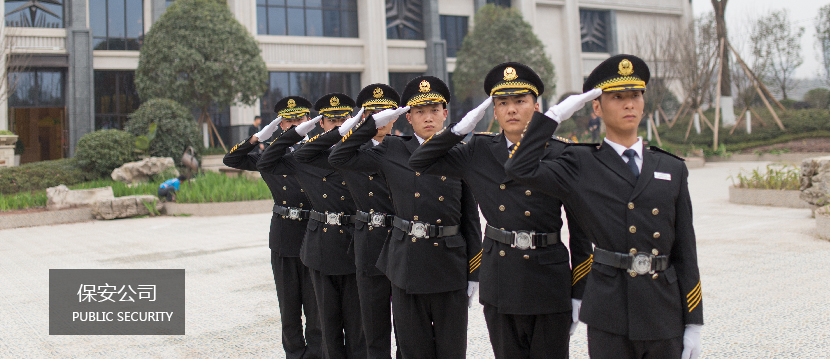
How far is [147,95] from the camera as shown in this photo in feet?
69.8

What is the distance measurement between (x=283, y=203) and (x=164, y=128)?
48.1 ft

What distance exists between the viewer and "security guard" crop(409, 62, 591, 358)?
9.53ft

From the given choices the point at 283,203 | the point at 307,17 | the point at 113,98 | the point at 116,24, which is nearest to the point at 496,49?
the point at 307,17

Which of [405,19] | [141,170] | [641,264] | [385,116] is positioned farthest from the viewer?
[405,19]

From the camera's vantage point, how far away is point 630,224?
2525 millimetres

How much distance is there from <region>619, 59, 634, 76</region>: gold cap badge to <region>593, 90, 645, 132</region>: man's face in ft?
0.27

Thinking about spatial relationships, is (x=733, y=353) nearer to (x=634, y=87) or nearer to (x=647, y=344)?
(x=647, y=344)

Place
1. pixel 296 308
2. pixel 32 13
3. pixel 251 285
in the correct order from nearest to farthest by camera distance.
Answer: pixel 296 308 < pixel 251 285 < pixel 32 13

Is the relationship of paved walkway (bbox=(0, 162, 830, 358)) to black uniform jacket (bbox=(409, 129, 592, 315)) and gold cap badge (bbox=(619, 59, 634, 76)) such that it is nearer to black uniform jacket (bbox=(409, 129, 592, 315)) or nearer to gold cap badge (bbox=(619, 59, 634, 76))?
black uniform jacket (bbox=(409, 129, 592, 315))

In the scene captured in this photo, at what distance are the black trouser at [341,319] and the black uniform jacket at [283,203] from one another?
0.62m

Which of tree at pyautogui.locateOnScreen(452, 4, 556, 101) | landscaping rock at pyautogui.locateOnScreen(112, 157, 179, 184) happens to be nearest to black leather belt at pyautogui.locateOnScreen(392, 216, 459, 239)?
landscaping rock at pyautogui.locateOnScreen(112, 157, 179, 184)

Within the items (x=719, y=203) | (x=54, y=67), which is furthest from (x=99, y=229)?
(x=54, y=67)

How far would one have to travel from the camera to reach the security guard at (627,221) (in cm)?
251

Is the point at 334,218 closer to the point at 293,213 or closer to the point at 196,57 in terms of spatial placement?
the point at 293,213
